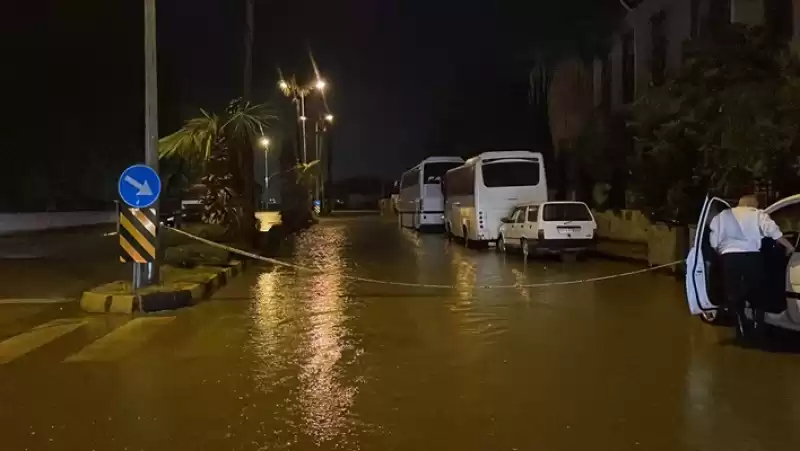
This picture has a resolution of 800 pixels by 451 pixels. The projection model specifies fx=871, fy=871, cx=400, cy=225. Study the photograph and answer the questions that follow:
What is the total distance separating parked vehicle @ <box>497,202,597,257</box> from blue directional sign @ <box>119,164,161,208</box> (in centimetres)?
1173

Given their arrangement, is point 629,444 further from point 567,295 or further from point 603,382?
point 567,295

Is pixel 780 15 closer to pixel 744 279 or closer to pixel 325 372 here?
pixel 744 279

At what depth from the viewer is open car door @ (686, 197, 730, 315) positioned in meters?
10.5

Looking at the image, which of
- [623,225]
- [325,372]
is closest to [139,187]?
[325,372]

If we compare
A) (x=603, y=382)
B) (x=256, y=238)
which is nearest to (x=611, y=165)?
(x=256, y=238)

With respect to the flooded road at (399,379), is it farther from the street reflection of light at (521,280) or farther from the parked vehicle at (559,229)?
the parked vehicle at (559,229)

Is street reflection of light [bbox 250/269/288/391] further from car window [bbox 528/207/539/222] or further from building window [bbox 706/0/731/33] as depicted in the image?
building window [bbox 706/0/731/33]

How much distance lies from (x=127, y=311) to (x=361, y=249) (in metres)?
15.8

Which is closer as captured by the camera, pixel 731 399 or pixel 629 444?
pixel 629 444

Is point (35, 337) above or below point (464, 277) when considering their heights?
below

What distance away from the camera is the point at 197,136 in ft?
73.0

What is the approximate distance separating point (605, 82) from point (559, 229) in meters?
22.9

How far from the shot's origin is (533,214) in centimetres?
2366

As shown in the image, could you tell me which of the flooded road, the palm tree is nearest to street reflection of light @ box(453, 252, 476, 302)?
the flooded road
